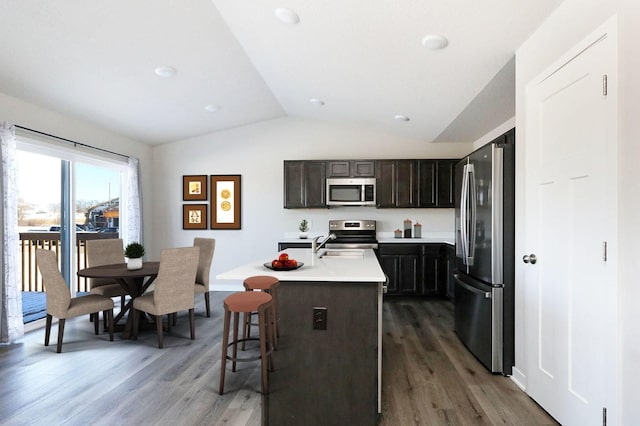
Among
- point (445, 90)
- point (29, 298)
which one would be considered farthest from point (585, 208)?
point (29, 298)

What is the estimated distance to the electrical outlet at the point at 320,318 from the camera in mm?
1915

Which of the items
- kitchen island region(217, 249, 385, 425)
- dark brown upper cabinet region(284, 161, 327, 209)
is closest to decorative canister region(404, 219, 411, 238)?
dark brown upper cabinet region(284, 161, 327, 209)

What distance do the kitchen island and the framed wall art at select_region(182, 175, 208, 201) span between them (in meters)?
4.06

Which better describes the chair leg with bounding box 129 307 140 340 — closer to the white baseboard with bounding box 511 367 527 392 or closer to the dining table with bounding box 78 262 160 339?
the dining table with bounding box 78 262 160 339

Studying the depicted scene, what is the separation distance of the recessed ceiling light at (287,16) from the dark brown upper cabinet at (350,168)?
2.77 meters

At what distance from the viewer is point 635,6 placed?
140 cm

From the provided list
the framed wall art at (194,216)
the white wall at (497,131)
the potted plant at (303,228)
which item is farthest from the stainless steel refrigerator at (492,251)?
the framed wall art at (194,216)

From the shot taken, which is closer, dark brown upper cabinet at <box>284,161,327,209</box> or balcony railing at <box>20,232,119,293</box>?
balcony railing at <box>20,232,119,293</box>

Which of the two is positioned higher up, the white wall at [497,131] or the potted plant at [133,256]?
the white wall at [497,131]

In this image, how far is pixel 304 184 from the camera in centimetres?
530

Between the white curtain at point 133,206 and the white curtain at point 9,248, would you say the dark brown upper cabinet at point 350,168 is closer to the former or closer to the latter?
the white curtain at point 133,206

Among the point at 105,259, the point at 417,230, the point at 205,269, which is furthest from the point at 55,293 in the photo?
the point at 417,230

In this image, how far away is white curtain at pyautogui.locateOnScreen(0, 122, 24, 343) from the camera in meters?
3.18

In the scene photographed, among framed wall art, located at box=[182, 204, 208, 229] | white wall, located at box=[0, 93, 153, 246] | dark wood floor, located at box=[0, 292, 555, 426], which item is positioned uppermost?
white wall, located at box=[0, 93, 153, 246]
